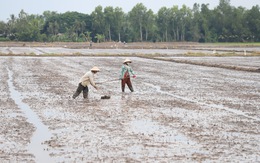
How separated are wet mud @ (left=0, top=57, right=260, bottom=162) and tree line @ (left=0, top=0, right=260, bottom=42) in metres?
104

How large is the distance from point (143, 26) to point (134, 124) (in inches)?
4766

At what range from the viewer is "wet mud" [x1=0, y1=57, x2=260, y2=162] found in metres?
8.13

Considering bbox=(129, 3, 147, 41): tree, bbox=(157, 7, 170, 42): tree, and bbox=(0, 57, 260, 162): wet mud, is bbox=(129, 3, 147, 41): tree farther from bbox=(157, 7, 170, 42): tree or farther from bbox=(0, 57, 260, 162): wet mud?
bbox=(0, 57, 260, 162): wet mud

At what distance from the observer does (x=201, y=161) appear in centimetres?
760

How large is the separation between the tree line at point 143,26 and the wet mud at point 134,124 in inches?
4105

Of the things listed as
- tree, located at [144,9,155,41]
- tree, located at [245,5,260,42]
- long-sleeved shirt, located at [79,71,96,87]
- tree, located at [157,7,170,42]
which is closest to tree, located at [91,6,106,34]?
tree, located at [144,9,155,41]

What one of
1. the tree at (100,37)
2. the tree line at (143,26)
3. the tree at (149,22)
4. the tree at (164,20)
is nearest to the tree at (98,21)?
the tree line at (143,26)

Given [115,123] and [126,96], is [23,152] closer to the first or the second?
[115,123]

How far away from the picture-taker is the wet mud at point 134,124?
320 inches

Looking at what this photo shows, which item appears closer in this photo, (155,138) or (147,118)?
(155,138)

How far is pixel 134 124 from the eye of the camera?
36.0ft

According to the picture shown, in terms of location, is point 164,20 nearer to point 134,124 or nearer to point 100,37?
point 100,37

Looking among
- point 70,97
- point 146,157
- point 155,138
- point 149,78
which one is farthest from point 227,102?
point 149,78

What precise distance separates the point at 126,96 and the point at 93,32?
4656 inches
